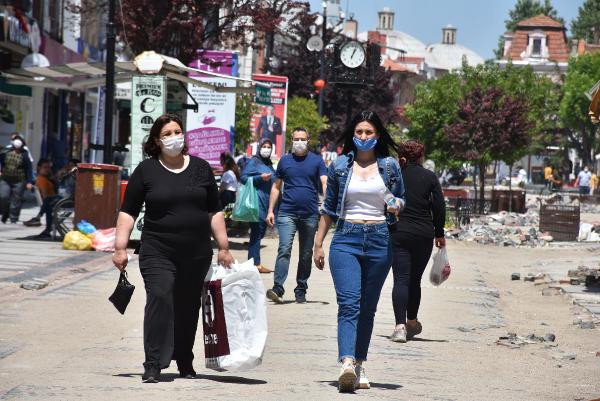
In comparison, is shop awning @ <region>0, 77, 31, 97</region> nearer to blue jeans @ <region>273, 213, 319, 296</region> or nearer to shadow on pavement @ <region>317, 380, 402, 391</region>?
blue jeans @ <region>273, 213, 319, 296</region>

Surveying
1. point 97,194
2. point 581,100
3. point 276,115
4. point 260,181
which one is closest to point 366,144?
point 260,181

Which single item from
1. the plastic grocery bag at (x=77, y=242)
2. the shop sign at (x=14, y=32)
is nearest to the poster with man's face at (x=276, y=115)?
the shop sign at (x=14, y=32)

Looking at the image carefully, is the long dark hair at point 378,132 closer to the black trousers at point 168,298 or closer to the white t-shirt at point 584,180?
the black trousers at point 168,298

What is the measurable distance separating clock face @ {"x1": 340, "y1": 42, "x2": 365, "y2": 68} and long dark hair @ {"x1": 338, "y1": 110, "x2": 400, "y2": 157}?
1759 cm

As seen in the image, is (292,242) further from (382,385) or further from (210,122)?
(210,122)

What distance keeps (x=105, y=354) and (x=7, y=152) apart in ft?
52.2

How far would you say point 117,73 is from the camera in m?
23.8

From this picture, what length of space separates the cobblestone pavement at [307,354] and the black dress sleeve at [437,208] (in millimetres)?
945

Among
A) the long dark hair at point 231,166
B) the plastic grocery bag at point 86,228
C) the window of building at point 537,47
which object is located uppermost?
the window of building at point 537,47

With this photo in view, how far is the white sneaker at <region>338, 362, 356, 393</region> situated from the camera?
830 cm

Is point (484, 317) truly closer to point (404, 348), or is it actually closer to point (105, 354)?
point (404, 348)

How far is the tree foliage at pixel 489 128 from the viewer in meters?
46.7

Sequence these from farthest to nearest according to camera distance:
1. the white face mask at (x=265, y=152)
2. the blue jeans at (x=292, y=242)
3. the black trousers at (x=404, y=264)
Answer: the white face mask at (x=265, y=152)
the blue jeans at (x=292, y=242)
the black trousers at (x=404, y=264)

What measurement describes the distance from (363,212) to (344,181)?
0.23 metres
